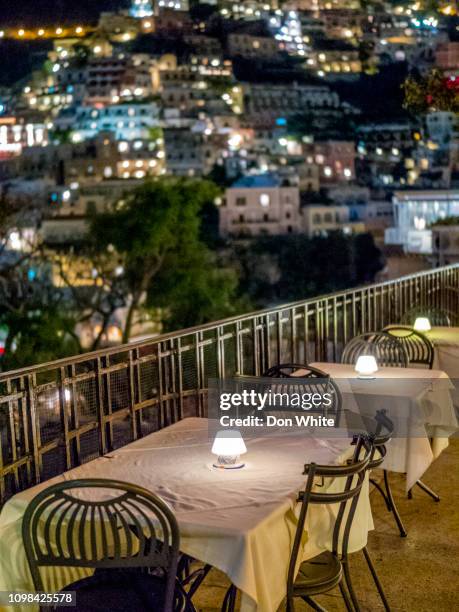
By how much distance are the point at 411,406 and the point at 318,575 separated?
74.6 inches

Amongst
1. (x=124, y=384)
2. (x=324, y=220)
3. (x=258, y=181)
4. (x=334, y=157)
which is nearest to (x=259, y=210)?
(x=258, y=181)

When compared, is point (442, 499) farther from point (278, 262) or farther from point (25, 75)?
point (25, 75)

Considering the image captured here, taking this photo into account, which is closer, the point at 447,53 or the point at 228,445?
the point at 228,445

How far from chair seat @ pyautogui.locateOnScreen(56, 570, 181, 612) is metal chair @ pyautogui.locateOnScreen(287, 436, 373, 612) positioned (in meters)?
0.44

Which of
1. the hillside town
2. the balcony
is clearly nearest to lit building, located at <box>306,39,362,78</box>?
the hillside town

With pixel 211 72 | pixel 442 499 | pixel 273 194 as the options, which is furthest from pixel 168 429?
pixel 211 72

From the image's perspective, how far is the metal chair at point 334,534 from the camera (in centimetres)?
271

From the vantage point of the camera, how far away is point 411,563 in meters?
3.92

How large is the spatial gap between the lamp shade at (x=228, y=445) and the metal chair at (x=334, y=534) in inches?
13.6

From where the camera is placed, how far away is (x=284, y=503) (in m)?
2.76

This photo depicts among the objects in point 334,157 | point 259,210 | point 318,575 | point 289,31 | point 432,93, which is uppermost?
point 289,31

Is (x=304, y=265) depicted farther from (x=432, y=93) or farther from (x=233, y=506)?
(x=233, y=506)

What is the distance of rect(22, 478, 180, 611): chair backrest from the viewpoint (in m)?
2.48

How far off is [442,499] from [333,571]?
2084 millimetres
